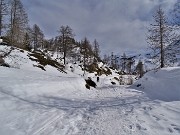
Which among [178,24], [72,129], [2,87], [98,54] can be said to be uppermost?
[98,54]

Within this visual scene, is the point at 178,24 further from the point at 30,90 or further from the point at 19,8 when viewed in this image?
the point at 19,8

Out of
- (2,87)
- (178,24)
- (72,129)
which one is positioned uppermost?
(178,24)

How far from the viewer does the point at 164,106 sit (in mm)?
10297

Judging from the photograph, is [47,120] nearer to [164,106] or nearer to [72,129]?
[72,129]

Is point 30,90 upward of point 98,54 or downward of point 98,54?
downward

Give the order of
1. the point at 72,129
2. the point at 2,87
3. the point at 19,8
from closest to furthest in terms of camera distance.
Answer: the point at 72,129
the point at 2,87
the point at 19,8

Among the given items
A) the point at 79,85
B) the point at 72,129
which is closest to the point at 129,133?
the point at 72,129

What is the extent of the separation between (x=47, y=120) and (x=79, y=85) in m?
16.7

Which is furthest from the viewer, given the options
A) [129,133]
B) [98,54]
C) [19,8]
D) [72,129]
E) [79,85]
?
[98,54]

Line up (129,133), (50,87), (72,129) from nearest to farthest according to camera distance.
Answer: (129,133) < (72,129) < (50,87)

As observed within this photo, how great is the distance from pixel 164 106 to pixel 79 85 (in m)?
15.3

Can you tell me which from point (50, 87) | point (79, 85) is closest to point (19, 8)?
point (79, 85)

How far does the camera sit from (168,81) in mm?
17609

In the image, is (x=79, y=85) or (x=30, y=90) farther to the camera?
(x=79, y=85)
